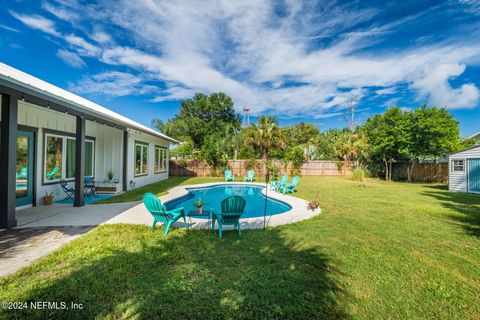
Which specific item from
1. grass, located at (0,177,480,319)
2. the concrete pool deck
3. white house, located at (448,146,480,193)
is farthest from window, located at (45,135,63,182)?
white house, located at (448,146,480,193)

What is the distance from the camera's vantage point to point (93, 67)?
17.9m

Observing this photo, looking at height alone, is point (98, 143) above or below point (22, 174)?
above

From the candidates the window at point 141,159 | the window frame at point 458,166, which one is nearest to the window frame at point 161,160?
the window at point 141,159

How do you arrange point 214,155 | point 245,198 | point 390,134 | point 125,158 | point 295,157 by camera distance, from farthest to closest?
point 295,157 < point 214,155 < point 390,134 < point 245,198 < point 125,158

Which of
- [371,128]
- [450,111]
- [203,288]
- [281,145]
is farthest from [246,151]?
[203,288]

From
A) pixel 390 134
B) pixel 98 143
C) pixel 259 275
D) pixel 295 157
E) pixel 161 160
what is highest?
pixel 390 134

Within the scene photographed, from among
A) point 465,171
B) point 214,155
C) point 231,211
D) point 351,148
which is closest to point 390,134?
point 351,148

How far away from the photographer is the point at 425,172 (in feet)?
60.2

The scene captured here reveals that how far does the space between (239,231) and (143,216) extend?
10.1ft

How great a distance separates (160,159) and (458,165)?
19.3 m

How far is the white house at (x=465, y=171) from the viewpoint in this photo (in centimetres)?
1202

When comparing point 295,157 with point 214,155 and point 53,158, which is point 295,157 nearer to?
point 214,155

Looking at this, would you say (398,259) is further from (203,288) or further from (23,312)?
(23,312)

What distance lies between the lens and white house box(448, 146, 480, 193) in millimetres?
12023
